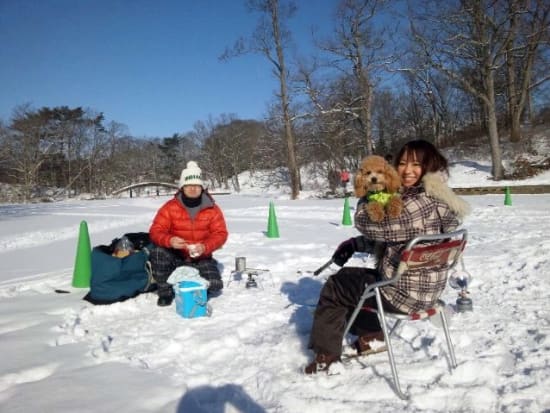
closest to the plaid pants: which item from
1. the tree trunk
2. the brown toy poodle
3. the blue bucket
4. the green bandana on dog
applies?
the blue bucket

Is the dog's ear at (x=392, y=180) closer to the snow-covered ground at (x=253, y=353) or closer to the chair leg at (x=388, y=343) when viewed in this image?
the chair leg at (x=388, y=343)

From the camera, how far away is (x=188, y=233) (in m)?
4.53

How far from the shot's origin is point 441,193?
8.39 feet

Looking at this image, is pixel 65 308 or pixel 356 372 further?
pixel 65 308

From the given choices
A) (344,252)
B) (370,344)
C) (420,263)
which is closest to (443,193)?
(420,263)

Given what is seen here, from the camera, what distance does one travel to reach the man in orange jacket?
430 centimetres

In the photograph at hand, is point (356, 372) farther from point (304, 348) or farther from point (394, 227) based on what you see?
Result: point (394, 227)

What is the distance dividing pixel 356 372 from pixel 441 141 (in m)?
38.6

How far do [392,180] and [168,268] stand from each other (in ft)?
8.84

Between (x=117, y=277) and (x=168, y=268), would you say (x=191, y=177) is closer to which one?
(x=168, y=268)

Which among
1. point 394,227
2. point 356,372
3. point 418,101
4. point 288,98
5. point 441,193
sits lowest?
point 356,372

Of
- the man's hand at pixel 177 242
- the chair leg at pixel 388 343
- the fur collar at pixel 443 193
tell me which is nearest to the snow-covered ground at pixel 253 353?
the chair leg at pixel 388 343

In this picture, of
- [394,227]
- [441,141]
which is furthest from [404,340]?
[441,141]

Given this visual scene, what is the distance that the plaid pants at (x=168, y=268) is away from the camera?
4.29 m
